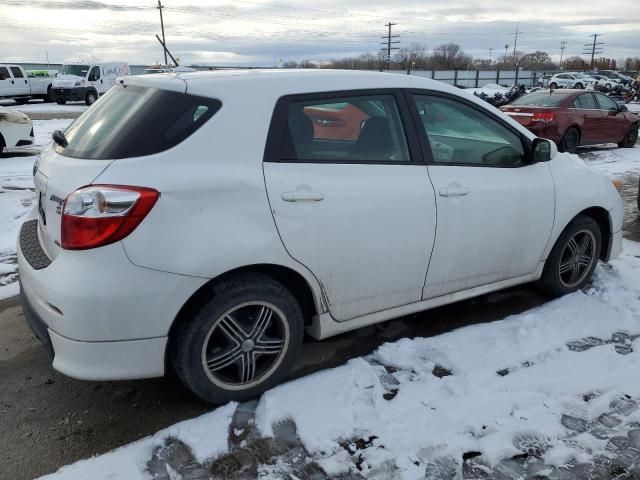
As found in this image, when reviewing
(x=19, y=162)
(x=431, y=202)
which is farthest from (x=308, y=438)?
(x=19, y=162)

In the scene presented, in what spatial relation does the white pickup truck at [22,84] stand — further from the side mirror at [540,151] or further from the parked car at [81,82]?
the side mirror at [540,151]

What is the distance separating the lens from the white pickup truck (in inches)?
984

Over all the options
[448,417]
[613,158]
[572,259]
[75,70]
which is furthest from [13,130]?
[75,70]

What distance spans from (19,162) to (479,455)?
10230 millimetres

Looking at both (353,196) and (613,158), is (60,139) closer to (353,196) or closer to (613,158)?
(353,196)

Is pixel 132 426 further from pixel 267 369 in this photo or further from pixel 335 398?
pixel 335 398

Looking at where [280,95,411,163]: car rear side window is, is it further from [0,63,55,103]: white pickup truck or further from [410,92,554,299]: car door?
[0,63,55,103]: white pickup truck

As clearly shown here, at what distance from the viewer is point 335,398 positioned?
119 inches

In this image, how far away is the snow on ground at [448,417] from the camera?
2547 millimetres

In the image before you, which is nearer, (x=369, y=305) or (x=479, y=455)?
(x=479, y=455)

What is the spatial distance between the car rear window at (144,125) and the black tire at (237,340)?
30.0 inches

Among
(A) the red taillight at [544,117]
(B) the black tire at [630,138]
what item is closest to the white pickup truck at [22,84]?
(A) the red taillight at [544,117]

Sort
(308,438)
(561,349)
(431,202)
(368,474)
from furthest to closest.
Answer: (561,349) < (431,202) < (308,438) < (368,474)

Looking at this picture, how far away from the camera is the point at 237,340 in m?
2.91
